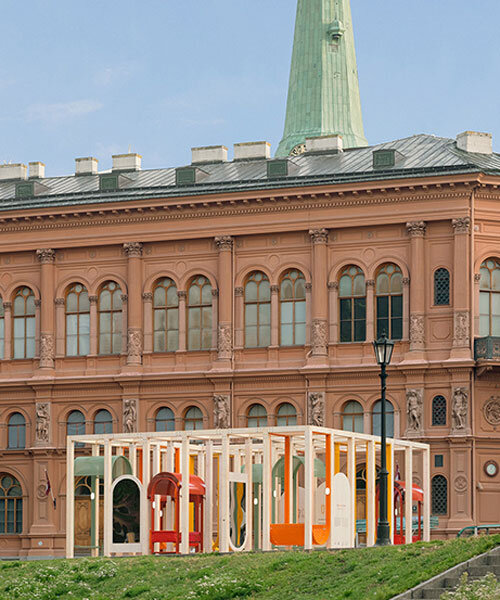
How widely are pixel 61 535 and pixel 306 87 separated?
34434 millimetres

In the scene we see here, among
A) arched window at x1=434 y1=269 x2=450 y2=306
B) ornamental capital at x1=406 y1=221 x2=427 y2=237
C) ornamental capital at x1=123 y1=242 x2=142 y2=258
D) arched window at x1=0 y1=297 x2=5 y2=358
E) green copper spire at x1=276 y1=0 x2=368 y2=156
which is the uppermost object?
green copper spire at x1=276 y1=0 x2=368 y2=156

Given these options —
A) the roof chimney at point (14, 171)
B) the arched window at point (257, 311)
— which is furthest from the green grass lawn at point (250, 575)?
the roof chimney at point (14, 171)

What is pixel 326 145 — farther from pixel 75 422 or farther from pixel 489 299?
pixel 75 422

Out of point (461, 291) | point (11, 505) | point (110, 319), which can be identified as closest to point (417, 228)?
point (461, 291)

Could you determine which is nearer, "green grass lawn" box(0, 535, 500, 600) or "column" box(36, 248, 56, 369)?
"green grass lawn" box(0, 535, 500, 600)

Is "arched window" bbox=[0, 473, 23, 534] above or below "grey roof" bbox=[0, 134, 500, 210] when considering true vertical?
below

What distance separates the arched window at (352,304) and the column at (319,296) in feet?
2.48

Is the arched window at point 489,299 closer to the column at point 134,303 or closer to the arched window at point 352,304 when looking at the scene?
the arched window at point 352,304

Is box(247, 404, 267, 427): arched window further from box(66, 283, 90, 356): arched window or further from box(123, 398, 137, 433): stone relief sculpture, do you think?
box(66, 283, 90, 356): arched window

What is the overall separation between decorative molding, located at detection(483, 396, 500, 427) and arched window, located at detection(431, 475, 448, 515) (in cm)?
306

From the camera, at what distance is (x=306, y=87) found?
9256 centimetres

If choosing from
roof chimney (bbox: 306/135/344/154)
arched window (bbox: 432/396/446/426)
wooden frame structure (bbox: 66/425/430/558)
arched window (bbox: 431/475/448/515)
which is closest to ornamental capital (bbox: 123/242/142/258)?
roof chimney (bbox: 306/135/344/154)

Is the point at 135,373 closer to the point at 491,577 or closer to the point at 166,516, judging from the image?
the point at 166,516

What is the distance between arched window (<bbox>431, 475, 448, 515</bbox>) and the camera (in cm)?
6412
